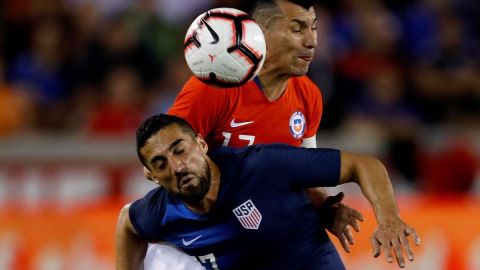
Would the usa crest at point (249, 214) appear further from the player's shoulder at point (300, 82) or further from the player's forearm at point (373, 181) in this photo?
the player's shoulder at point (300, 82)

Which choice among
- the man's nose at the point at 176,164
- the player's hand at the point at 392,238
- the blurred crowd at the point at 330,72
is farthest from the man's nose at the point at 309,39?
the blurred crowd at the point at 330,72

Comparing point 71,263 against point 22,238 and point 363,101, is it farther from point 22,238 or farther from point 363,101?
point 363,101

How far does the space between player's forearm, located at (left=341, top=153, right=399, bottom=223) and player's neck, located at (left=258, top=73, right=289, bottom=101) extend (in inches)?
31.6

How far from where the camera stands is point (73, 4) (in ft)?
37.8

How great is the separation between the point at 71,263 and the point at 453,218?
2.86 meters

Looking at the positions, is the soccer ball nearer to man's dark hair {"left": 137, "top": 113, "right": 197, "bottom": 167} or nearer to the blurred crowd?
man's dark hair {"left": 137, "top": 113, "right": 197, "bottom": 167}

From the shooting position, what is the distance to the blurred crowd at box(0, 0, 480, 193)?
32.5 ft

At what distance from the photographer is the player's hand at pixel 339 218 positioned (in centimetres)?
558

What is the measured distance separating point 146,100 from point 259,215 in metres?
5.24

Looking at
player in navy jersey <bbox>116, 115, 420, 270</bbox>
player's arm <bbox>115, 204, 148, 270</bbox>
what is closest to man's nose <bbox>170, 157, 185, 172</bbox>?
player in navy jersey <bbox>116, 115, 420, 270</bbox>

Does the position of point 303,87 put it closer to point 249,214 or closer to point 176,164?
point 249,214

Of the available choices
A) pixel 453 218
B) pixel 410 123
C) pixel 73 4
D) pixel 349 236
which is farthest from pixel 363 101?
pixel 349 236

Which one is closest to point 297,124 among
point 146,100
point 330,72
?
point 330,72

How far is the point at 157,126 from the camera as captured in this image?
525 cm
